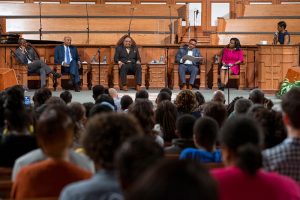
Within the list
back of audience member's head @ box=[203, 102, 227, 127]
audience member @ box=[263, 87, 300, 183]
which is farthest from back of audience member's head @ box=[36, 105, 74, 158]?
back of audience member's head @ box=[203, 102, 227, 127]

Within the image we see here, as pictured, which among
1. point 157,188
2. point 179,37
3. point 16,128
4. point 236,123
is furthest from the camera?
point 179,37

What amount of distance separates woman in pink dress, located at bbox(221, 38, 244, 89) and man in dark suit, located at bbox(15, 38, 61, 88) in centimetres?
332

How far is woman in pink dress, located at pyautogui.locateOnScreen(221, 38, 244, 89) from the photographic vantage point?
491 inches

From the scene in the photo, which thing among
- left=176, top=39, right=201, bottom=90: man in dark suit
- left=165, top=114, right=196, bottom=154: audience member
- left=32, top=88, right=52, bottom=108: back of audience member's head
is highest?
left=176, top=39, right=201, bottom=90: man in dark suit

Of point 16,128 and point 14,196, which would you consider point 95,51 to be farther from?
point 14,196

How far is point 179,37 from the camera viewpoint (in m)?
14.3

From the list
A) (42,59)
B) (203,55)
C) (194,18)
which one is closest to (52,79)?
(42,59)

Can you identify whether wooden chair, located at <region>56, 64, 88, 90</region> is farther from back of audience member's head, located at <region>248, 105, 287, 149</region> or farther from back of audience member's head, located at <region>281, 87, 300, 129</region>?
back of audience member's head, located at <region>281, 87, 300, 129</region>

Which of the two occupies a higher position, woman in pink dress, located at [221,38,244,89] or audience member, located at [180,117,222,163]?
woman in pink dress, located at [221,38,244,89]

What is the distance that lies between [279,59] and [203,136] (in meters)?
9.22

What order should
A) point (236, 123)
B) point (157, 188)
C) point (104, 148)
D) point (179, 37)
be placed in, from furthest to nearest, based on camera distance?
point (179, 37)
point (236, 123)
point (104, 148)
point (157, 188)

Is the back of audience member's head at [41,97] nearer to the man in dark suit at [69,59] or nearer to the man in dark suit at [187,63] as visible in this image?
the man in dark suit at [69,59]

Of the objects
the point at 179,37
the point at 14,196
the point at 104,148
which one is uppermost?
the point at 179,37

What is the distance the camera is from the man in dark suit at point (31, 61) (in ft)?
39.3
